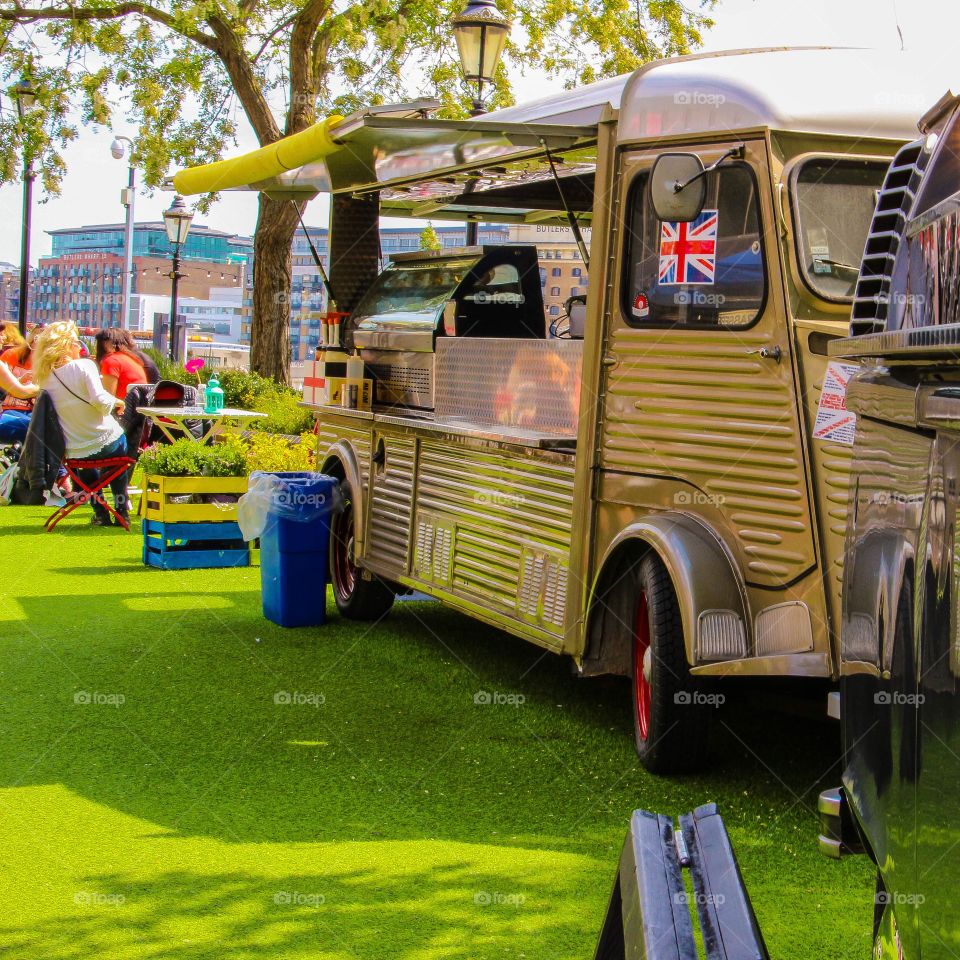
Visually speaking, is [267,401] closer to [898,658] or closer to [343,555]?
[343,555]

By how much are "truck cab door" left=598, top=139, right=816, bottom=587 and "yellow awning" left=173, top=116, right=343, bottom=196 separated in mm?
2104

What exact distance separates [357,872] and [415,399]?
14.5 feet

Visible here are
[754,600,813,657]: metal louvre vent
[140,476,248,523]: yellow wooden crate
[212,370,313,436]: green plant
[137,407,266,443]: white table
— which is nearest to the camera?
[754,600,813,657]: metal louvre vent

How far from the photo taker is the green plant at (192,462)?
1132 centimetres

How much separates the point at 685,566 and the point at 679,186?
1.49 metres

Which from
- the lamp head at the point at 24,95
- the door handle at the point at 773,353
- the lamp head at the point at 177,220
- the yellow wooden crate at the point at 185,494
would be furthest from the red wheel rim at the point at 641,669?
the lamp head at the point at 177,220

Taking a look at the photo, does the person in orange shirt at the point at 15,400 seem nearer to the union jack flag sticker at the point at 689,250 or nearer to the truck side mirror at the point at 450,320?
the truck side mirror at the point at 450,320

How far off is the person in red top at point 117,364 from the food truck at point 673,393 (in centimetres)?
724

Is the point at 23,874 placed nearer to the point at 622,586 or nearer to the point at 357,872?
the point at 357,872

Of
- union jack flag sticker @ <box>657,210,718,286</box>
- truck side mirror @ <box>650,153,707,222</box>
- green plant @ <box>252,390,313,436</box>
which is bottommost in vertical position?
green plant @ <box>252,390,313,436</box>

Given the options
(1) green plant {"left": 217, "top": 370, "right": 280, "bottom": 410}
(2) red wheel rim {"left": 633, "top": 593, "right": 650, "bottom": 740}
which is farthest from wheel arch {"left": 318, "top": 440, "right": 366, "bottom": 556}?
(1) green plant {"left": 217, "top": 370, "right": 280, "bottom": 410}

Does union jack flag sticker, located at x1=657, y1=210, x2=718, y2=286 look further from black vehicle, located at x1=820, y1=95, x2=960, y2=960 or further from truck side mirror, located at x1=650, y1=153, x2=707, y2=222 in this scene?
black vehicle, located at x1=820, y1=95, x2=960, y2=960

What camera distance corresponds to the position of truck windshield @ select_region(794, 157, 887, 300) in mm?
5602

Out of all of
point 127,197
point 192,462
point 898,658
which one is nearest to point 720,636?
point 898,658
